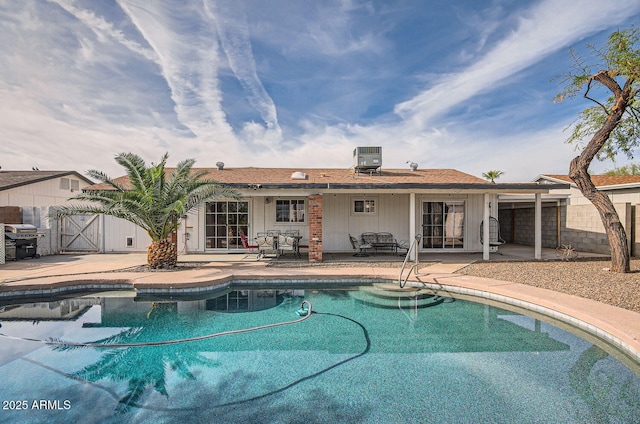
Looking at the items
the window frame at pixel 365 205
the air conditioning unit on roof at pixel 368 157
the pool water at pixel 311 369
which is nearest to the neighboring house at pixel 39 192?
the pool water at pixel 311 369

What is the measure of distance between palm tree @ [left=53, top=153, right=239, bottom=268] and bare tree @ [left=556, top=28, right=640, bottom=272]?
36.6 ft

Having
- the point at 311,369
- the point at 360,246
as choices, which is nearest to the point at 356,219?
the point at 360,246

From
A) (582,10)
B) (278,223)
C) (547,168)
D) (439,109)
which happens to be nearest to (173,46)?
(278,223)

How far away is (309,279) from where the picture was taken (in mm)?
8531

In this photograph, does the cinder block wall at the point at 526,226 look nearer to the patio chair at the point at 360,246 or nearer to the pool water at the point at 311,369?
the patio chair at the point at 360,246

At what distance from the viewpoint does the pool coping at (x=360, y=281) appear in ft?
15.7

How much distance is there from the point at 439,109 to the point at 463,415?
45.9 feet

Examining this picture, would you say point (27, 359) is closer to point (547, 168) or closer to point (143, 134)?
point (143, 134)

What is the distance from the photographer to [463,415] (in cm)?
315

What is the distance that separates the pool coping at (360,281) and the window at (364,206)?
389 centimetres

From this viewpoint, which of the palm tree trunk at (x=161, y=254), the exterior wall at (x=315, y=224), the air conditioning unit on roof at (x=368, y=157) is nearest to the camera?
the palm tree trunk at (x=161, y=254)

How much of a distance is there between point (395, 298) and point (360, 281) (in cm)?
147

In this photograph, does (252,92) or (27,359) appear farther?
(252,92)

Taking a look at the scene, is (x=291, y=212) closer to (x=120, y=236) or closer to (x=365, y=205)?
(x=365, y=205)
